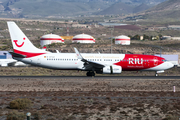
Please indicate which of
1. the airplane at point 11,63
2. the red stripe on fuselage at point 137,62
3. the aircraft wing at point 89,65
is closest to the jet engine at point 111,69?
the aircraft wing at point 89,65

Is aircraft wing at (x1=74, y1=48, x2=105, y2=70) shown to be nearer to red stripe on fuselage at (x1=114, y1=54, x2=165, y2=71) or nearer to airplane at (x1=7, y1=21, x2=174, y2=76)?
airplane at (x1=7, y1=21, x2=174, y2=76)

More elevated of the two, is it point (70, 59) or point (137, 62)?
point (70, 59)

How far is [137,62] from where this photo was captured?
43125mm

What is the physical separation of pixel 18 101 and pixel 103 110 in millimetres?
6324

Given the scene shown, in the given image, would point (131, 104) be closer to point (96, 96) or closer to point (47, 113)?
point (96, 96)

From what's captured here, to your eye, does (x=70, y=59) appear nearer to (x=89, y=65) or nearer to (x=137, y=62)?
(x=89, y=65)

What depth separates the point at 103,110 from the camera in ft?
68.1


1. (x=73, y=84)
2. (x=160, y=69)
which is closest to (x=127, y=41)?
(x=160, y=69)

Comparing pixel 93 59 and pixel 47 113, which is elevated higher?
pixel 93 59

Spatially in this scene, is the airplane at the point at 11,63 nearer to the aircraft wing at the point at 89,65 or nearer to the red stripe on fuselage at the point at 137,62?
the aircraft wing at the point at 89,65

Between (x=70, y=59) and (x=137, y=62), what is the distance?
10077mm

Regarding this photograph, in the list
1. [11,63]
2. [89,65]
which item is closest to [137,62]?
[89,65]

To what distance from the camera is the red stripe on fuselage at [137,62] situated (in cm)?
4281

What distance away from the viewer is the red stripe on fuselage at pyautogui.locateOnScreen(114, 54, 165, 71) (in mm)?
42812
